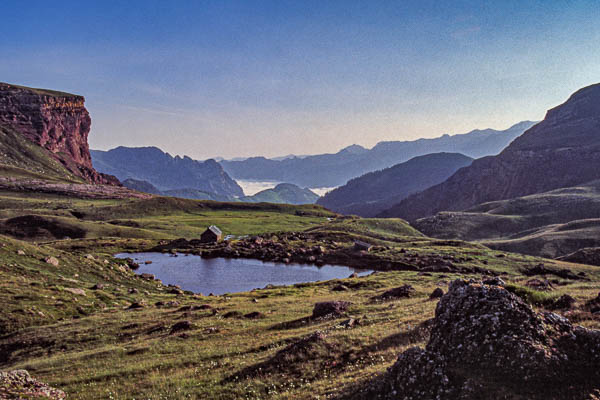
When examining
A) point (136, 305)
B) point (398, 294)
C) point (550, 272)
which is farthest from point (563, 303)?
point (550, 272)

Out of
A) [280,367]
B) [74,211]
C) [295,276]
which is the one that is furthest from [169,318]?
[74,211]

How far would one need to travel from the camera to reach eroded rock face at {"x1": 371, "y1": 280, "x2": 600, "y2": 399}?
1062 cm

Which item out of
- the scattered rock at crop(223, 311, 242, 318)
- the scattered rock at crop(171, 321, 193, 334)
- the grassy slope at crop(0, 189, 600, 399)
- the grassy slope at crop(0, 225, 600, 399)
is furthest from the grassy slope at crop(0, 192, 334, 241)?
the scattered rock at crop(171, 321, 193, 334)

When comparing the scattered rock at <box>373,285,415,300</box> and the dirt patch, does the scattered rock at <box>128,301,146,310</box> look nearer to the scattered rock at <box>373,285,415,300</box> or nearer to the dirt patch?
the scattered rock at <box>373,285,415,300</box>

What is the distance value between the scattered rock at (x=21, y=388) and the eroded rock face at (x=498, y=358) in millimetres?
15457

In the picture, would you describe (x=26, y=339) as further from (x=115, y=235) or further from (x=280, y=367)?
(x=115, y=235)

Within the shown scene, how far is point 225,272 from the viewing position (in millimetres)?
89062

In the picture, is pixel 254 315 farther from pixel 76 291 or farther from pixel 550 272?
pixel 550 272

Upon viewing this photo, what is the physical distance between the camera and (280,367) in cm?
1894

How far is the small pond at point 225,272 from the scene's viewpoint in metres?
77.4

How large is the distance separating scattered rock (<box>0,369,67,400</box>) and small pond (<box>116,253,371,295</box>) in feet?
180

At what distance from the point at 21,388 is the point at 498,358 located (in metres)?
20.3

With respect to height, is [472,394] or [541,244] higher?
[472,394]

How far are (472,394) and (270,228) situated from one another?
158987 millimetres
